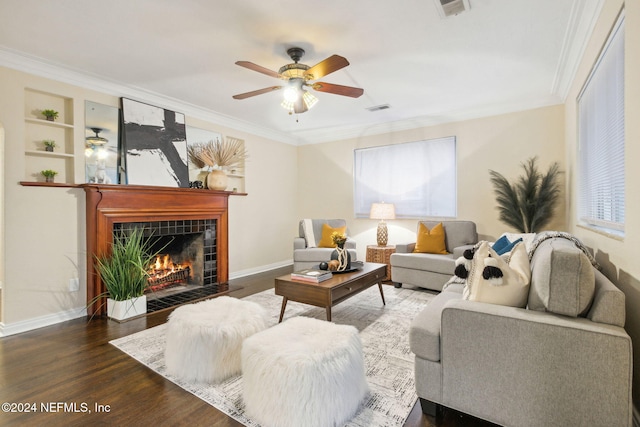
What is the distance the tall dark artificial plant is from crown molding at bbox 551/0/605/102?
3.37 feet

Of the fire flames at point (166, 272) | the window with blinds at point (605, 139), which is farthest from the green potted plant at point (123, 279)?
the window with blinds at point (605, 139)

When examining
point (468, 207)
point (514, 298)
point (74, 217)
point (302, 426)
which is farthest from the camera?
point (468, 207)

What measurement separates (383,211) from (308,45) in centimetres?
290

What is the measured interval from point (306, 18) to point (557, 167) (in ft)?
12.1

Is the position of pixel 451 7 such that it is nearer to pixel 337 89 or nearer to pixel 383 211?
pixel 337 89

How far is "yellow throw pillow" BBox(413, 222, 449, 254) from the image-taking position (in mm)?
4305

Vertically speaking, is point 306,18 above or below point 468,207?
Answer: above

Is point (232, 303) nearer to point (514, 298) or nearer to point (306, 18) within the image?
point (514, 298)

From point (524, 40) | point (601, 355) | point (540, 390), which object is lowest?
point (540, 390)

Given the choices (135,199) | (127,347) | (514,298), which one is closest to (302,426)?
(514,298)

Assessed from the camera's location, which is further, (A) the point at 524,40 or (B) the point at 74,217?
(B) the point at 74,217

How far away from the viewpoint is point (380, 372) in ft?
6.88

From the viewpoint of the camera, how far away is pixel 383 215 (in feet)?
16.3

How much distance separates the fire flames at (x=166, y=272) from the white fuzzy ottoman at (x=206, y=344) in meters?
2.33
